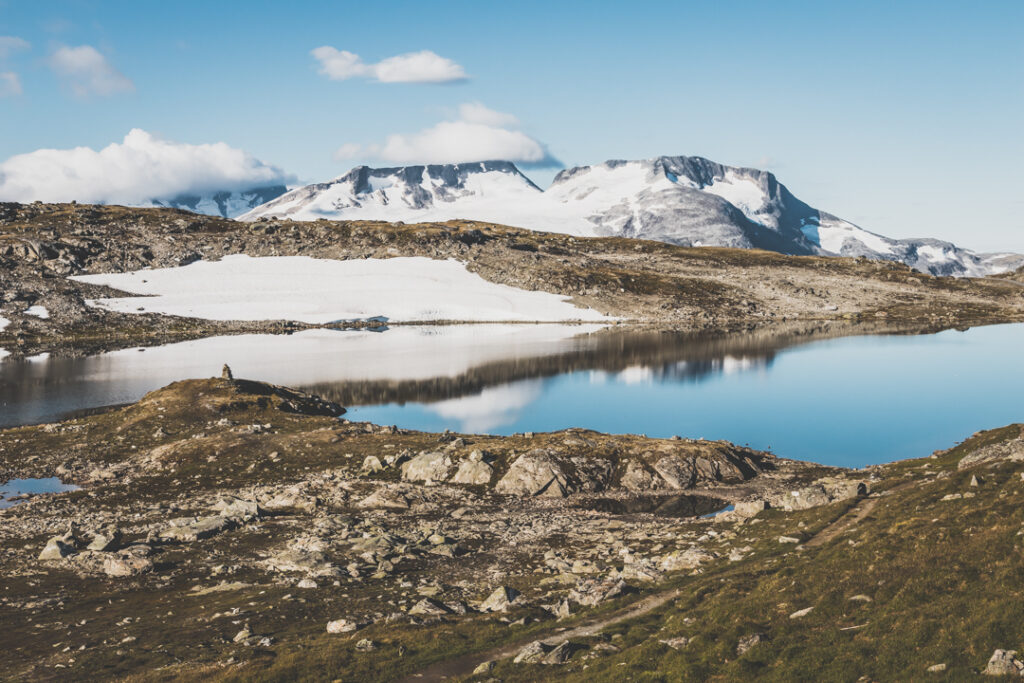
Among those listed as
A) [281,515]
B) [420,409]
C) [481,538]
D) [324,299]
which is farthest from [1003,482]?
[324,299]

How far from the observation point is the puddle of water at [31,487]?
5046 cm

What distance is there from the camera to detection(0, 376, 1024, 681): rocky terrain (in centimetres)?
2169

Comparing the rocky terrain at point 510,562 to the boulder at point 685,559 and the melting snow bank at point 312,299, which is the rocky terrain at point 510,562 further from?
the melting snow bank at point 312,299

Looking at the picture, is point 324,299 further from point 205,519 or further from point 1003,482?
point 1003,482

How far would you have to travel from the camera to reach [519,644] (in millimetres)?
26125

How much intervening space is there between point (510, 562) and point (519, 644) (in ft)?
33.1

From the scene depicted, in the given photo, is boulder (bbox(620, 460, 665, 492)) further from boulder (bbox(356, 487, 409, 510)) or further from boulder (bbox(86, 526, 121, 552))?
boulder (bbox(86, 526, 121, 552))

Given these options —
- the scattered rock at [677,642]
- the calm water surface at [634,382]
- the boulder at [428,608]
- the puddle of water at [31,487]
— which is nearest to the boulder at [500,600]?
the boulder at [428,608]

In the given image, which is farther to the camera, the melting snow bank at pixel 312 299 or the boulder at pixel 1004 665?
the melting snow bank at pixel 312 299

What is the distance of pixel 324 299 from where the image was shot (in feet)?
623

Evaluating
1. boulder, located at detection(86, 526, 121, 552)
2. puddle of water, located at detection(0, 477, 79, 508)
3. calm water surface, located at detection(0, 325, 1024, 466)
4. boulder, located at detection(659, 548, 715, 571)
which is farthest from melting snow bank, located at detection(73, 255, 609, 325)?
boulder, located at detection(659, 548, 715, 571)

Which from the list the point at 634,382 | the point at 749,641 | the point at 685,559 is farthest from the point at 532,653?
the point at 634,382

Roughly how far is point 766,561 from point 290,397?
61.4m

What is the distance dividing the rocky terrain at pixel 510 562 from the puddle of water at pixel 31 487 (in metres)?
1.20
